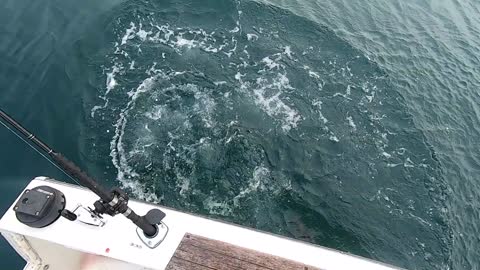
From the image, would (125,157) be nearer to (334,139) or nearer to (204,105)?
(204,105)

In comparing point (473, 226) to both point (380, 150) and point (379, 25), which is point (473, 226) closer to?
point (380, 150)

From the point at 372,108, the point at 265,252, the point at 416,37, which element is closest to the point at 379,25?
the point at 416,37

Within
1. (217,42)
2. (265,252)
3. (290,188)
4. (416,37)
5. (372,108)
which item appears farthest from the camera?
(416,37)

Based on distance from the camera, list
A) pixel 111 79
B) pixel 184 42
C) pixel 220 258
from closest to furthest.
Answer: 1. pixel 220 258
2. pixel 111 79
3. pixel 184 42

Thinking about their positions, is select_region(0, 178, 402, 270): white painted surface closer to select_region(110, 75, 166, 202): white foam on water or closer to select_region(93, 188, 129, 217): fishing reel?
select_region(93, 188, 129, 217): fishing reel

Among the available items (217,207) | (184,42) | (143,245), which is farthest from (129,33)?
(143,245)

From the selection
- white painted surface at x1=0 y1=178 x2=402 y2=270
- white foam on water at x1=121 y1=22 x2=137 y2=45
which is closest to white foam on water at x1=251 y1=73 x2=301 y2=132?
white foam on water at x1=121 y1=22 x2=137 y2=45
